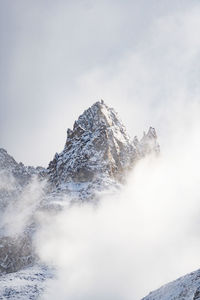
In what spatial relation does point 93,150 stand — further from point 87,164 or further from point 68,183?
point 68,183

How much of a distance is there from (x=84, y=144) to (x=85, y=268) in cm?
6629

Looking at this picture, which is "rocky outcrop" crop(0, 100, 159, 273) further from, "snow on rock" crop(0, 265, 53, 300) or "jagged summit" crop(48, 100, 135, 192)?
"snow on rock" crop(0, 265, 53, 300)

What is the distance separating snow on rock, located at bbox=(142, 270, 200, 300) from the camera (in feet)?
133

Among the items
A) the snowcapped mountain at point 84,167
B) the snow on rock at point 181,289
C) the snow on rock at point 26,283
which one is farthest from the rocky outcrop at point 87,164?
the snow on rock at point 181,289

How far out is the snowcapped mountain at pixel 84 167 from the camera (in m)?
111

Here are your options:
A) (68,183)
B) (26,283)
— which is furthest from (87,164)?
(26,283)

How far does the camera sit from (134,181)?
151125 mm

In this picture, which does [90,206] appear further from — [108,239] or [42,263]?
[42,263]

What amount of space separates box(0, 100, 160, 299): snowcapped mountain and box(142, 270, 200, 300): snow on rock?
50.7 m

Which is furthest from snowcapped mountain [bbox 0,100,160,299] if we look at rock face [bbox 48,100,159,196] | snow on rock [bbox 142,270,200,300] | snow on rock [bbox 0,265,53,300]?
snow on rock [bbox 142,270,200,300]

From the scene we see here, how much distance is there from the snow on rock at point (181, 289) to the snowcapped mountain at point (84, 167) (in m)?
50.7

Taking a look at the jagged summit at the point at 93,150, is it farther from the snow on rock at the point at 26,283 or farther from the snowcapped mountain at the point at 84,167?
the snow on rock at the point at 26,283

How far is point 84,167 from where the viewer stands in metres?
142

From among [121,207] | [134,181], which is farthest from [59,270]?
[134,181]
